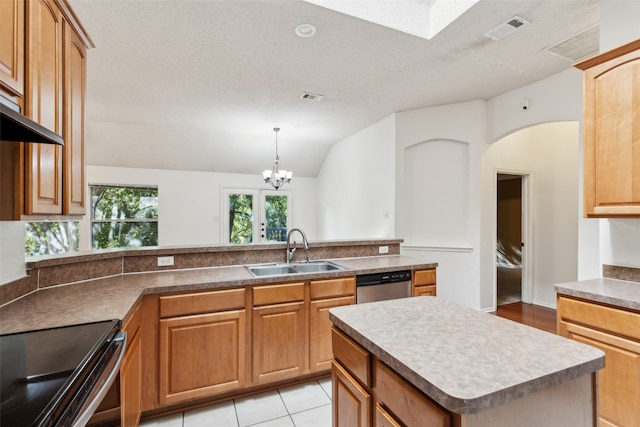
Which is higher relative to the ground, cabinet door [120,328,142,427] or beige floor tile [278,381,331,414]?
cabinet door [120,328,142,427]

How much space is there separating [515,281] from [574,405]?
192 inches

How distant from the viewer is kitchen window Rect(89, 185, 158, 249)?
18.6ft

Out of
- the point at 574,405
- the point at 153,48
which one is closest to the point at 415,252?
the point at 574,405

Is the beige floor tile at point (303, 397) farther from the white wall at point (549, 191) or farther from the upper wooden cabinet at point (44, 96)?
the white wall at point (549, 191)

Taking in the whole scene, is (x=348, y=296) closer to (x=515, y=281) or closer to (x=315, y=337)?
(x=315, y=337)

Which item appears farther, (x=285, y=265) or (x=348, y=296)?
(x=285, y=265)

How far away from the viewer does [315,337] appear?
2.41 m

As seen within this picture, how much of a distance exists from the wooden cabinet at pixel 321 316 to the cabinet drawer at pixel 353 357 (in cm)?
103

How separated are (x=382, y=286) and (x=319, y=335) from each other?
0.69 meters

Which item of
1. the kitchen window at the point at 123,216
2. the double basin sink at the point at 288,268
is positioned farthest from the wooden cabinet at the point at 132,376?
the kitchen window at the point at 123,216

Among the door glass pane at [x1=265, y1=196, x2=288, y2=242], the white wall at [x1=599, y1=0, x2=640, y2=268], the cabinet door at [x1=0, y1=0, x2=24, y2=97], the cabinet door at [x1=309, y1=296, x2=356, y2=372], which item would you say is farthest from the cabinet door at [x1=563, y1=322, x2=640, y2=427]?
the door glass pane at [x1=265, y1=196, x2=288, y2=242]

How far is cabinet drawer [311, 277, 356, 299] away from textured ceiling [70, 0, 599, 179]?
2.02 meters

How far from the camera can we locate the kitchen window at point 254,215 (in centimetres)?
659

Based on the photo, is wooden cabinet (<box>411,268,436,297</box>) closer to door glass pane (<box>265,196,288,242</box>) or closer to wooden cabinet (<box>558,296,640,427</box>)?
wooden cabinet (<box>558,296,640,427</box>)
